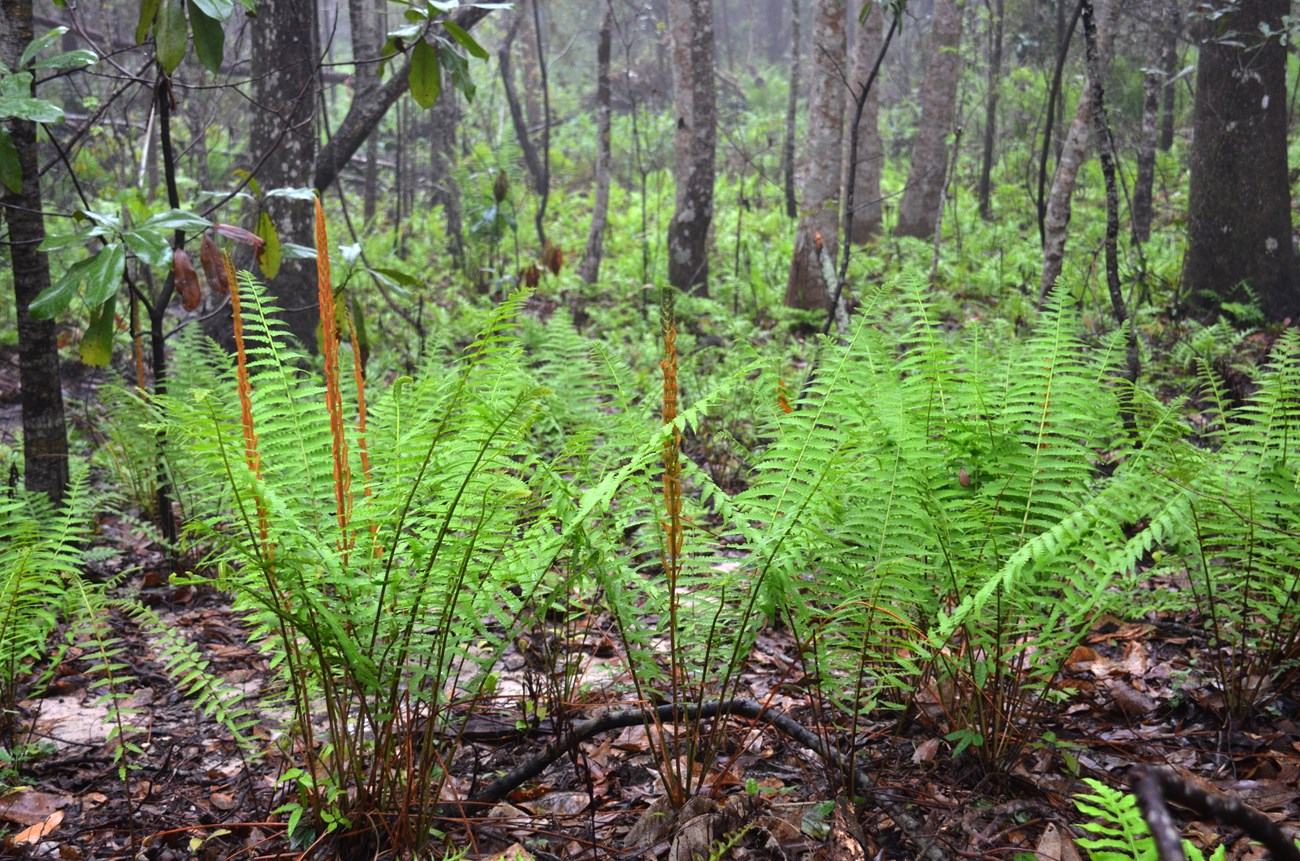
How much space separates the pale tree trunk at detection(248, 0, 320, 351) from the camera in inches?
228

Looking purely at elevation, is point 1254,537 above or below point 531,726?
above

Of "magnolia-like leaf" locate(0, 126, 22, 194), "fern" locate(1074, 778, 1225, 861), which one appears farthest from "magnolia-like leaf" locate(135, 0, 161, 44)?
"fern" locate(1074, 778, 1225, 861)

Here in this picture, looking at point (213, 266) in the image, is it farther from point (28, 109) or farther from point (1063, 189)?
point (1063, 189)

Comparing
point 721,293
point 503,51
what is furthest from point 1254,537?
point 503,51

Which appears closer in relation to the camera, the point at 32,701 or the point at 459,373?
the point at 459,373

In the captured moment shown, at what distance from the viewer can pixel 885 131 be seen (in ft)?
58.5

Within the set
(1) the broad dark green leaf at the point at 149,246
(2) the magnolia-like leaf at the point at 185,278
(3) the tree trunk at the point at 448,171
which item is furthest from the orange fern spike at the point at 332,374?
(3) the tree trunk at the point at 448,171

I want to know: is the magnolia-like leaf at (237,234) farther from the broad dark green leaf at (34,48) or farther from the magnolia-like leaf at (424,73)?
the magnolia-like leaf at (424,73)

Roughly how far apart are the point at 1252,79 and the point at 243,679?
793cm

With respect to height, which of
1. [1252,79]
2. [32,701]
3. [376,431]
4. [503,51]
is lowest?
[32,701]

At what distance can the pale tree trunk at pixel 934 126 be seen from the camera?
11019 millimetres

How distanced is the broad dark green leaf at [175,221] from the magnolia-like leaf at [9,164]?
51 cm

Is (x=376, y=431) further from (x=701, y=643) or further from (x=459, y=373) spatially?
(x=701, y=643)

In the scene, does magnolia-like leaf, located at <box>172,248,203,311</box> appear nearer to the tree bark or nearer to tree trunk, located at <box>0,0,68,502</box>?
tree trunk, located at <box>0,0,68,502</box>
